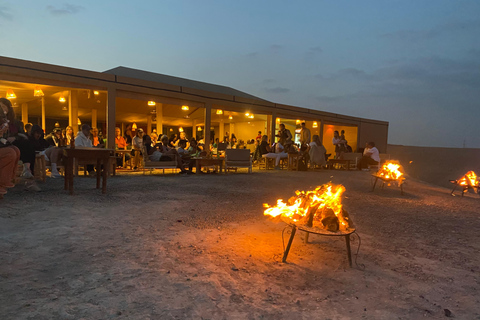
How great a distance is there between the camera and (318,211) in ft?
9.93

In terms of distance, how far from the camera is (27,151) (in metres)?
5.99

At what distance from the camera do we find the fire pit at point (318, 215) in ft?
9.05

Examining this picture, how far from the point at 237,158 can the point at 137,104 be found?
6535 mm

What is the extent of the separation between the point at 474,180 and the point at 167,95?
10.4m

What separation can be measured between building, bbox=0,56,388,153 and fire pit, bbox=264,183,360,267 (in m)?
8.68

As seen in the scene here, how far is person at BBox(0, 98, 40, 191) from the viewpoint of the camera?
528 cm

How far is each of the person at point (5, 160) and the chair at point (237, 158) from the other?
6.41 m

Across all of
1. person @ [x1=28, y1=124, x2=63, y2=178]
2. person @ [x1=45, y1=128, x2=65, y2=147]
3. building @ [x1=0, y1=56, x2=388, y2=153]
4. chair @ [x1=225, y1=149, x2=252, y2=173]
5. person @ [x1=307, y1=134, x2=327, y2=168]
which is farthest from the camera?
person @ [x1=307, y1=134, x2=327, y2=168]

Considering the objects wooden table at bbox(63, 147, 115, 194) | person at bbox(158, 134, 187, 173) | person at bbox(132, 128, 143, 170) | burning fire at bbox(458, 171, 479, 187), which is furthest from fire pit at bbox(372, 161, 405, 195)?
person at bbox(132, 128, 143, 170)

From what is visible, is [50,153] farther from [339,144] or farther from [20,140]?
[339,144]

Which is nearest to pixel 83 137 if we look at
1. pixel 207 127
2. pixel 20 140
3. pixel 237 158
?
pixel 20 140

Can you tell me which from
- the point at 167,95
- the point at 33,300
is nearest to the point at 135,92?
the point at 167,95

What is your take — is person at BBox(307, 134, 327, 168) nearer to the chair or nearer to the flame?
the chair

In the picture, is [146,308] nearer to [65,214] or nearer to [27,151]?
[65,214]
